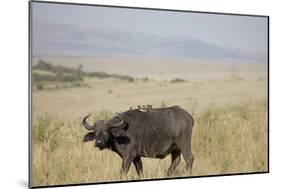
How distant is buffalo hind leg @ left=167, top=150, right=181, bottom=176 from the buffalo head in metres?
0.49

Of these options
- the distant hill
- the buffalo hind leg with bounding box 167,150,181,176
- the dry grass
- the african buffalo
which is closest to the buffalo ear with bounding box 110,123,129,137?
the african buffalo

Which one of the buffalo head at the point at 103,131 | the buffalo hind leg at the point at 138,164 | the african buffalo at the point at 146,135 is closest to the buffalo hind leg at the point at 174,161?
the african buffalo at the point at 146,135

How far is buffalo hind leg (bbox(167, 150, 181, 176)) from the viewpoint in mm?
4621

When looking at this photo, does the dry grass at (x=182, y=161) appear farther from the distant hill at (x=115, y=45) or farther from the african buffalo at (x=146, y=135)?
the distant hill at (x=115, y=45)

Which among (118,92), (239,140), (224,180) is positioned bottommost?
(224,180)

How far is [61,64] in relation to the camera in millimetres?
4301

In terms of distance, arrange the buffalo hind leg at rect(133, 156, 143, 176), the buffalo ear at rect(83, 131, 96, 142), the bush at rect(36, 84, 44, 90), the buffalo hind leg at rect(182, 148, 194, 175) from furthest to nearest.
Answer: the buffalo hind leg at rect(182, 148, 194, 175), the buffalo hind leg at rect(133, 156, 143, 176), the buffalo ear at rect(83, 131, 96, 142), the bush at rect(36, 84, 44, 90)

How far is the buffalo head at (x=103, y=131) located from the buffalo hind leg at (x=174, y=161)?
488 millimetres

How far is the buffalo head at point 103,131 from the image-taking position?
14.4 feet

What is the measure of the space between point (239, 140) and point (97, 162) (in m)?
1.24

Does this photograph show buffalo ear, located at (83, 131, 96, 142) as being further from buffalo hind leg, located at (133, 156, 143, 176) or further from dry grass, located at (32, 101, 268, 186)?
buffalo hind leg, located at (133, 156, 143, 176)

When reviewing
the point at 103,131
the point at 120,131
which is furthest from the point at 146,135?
the point at 103,131

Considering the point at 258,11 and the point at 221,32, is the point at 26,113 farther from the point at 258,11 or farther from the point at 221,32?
the point at 258,11

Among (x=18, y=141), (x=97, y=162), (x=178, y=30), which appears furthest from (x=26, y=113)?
(x=178, y=30)
